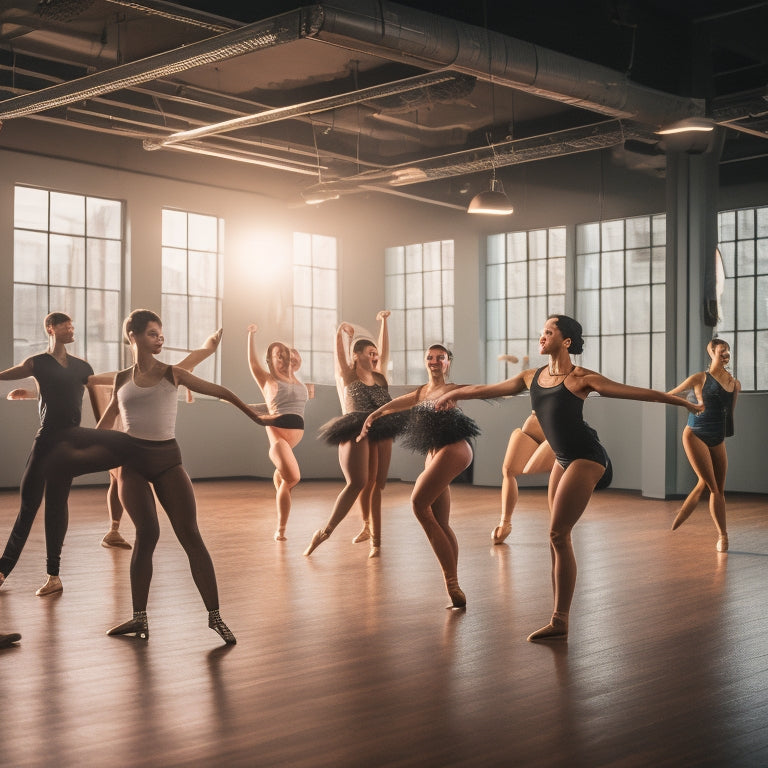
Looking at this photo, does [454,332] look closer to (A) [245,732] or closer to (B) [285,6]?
(B) [285,6]

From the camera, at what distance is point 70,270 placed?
529 inches

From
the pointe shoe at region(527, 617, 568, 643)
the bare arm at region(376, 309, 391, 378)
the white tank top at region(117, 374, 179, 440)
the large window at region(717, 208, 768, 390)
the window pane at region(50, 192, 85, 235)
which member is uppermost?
the window pane at region(50, 192, 85, 235)

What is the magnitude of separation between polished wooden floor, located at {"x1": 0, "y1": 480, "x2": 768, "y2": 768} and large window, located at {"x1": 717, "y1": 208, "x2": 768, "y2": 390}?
5826mm

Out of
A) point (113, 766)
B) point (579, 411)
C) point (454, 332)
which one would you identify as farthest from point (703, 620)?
point (454, 332)

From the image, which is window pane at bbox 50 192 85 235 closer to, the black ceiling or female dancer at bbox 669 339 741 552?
the black ceiling

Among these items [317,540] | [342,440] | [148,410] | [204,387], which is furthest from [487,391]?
[317,540]

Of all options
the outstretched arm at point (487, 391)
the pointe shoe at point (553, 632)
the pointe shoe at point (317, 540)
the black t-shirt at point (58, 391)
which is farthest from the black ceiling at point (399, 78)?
the pointe shoe at point (553, 632)

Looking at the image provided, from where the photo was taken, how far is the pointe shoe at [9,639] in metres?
4.76

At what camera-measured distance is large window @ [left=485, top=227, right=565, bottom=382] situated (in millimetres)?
14383

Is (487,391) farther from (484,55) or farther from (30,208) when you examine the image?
(30,208)

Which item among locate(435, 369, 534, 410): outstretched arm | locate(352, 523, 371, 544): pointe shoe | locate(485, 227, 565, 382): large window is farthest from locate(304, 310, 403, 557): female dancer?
locate(485, 227, 565, 382): large window

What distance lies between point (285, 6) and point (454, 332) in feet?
23.4

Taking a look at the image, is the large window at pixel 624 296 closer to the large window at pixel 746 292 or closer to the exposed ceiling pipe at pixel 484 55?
the large window at pixel 746 292

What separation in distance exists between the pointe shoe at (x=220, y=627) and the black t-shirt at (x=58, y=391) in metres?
1.61
